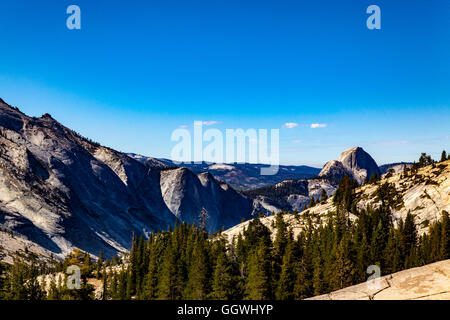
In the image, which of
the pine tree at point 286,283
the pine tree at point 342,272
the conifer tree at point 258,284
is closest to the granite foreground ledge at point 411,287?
the conifer tree at point 258,284

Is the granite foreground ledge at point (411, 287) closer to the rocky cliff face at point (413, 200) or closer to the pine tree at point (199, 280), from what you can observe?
the pine tree at point (199, 280)

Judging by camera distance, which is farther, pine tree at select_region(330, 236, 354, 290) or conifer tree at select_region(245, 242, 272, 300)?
pine tree at select_region(330, 236, 354, 290)

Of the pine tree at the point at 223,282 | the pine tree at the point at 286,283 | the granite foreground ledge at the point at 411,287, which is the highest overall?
the granite foreground ledge at the point at 411,287

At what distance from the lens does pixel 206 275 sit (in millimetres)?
64438

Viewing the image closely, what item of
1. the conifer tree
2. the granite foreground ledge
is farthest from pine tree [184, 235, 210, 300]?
the granite foreground ledge

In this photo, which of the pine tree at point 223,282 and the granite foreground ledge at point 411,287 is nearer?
the granite foreground ledge at point 411,287

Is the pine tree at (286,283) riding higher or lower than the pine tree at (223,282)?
lower

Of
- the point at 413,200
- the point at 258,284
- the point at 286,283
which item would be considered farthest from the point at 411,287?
the point at 413,200

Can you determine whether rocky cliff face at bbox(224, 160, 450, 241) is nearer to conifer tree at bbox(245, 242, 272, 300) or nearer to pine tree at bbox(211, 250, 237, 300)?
conifer tree at bbox(245, 242, 272, 300)

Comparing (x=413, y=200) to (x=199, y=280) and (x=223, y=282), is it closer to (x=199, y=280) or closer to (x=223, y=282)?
(x=199, y=280)
